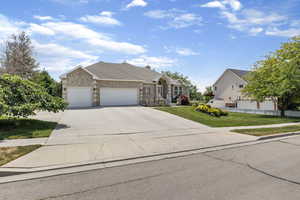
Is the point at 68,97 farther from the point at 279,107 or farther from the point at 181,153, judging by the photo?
the point at 279,107

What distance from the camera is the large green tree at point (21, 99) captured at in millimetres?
8688

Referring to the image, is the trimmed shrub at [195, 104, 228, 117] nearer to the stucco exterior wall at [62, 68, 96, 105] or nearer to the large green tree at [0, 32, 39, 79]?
the stucco exterior wall at [62, 68, 96, 105]

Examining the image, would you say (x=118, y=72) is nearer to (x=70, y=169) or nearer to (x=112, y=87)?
(x=112, y=87)

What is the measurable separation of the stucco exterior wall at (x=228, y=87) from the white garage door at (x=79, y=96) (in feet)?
79.3

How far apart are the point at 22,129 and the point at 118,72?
15.8 m

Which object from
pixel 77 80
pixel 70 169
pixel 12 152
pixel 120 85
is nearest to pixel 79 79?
pixel 77 80

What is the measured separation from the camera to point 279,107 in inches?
735

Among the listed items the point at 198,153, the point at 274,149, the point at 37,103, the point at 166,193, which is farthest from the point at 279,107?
the point at 37,103

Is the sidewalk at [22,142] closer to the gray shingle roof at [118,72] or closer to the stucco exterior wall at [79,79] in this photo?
the stucco exterior wall at [79,79]

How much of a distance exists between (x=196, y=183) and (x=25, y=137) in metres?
7.08

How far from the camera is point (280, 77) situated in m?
16.5

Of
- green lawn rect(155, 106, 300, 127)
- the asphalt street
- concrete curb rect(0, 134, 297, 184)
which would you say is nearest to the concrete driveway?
concrete curb rect(0, 134, 297, 184)

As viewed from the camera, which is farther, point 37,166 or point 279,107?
point 279,107

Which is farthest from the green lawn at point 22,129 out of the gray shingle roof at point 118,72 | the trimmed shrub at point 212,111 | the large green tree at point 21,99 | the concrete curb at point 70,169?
the trimmed shrub at point 212,111
